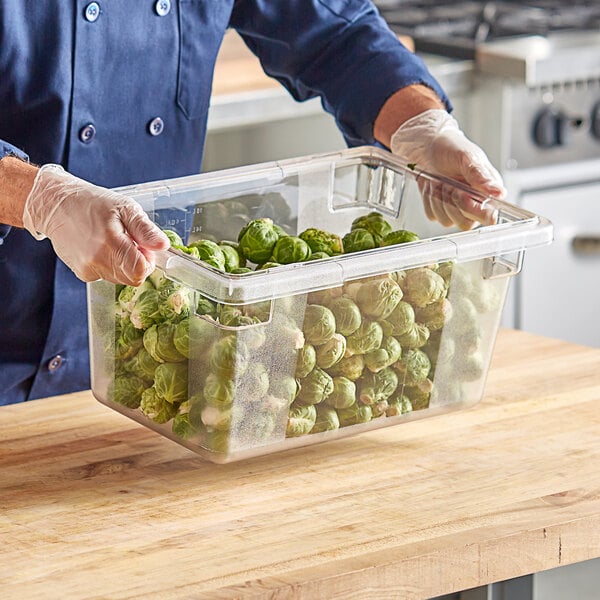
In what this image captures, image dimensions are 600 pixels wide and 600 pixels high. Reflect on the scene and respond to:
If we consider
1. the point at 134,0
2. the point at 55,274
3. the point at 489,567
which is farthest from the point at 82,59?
the point at 489,567

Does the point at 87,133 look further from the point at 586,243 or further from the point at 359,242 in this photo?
the point at 586,243

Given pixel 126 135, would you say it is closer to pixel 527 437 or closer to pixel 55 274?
pixel 55 274

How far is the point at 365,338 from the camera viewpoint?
1.26 metres

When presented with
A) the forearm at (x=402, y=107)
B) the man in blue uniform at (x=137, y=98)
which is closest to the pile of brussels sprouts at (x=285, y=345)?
the man in blue uniform at (x=137, y=98)

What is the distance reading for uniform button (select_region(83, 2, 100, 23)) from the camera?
1.59 meters

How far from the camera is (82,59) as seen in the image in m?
1.62

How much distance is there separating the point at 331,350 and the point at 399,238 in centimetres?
16

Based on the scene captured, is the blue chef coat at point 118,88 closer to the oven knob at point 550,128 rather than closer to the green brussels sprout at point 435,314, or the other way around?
the green brussels sprout at point 435,314

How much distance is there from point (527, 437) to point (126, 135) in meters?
0.70

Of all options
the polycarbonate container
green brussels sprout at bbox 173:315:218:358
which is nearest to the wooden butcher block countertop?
the polycarbonate container

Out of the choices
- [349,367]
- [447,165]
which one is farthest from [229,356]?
[447,165]

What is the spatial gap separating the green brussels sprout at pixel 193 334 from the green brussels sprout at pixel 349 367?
0.46ft

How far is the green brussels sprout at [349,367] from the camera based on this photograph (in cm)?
126

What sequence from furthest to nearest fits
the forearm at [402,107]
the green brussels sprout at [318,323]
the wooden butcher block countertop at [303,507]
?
the forearm at [402,107], the green brussels sprout at [318,323], the wooden butcher block countertop at [303,507]
